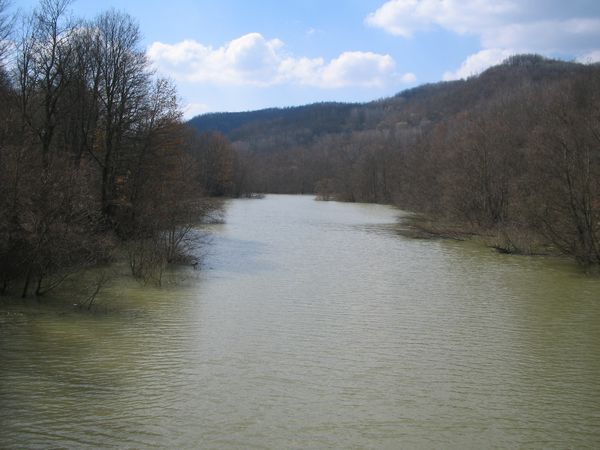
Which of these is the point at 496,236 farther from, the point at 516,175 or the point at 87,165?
the point at 87,165

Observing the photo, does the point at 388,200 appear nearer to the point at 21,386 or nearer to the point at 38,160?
the point at 38,160

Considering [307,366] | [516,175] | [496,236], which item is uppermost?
[516,175]

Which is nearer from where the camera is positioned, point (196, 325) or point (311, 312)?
point (196, 325)

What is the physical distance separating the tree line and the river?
159cm

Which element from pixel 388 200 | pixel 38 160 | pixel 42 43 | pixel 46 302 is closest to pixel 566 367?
pixel 46 302

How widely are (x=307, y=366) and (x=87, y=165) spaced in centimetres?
1548

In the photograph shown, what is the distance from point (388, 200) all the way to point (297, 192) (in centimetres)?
5671

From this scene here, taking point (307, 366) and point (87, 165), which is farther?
point (87, 165)

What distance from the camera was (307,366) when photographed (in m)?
11.0

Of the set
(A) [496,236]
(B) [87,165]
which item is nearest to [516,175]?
(A) [496,236]

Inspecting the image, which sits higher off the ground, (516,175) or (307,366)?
(516,175)

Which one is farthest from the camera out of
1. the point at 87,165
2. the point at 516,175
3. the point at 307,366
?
the point at 516,175

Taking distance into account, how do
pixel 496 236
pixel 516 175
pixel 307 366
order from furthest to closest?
pixel 516 175 → pixel 496 236 → pixel 307 366

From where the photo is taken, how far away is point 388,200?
87875 mm
